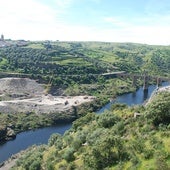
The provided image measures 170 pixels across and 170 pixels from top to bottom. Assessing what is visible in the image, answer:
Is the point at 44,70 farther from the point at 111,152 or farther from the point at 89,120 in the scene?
the point at 111,152

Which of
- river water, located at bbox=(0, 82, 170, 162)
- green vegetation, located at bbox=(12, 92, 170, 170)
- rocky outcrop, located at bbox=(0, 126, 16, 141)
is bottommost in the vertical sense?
river water, located at bbox=(0, 82, 170, 162)

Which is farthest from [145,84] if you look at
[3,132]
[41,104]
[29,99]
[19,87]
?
[3,132]

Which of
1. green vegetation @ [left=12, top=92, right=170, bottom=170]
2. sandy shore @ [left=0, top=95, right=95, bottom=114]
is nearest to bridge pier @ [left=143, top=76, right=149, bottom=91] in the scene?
sandy shore @ [left=0, top=95, right=95, bottom=114]

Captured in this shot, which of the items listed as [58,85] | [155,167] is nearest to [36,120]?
[58,85]

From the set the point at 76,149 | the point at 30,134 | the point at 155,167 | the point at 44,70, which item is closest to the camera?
the point at 155,167

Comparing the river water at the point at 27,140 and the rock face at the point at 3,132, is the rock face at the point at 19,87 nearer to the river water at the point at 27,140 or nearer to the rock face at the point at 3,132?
the river water at the point at 27,140

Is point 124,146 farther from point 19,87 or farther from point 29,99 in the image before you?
point 19,87

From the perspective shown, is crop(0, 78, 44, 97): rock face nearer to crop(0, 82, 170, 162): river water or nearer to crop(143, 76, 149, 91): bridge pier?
crop(0, 82, 170, 162): river water

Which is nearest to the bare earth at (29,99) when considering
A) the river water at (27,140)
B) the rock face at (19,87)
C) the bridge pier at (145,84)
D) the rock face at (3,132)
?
the rock face at (19,87)
